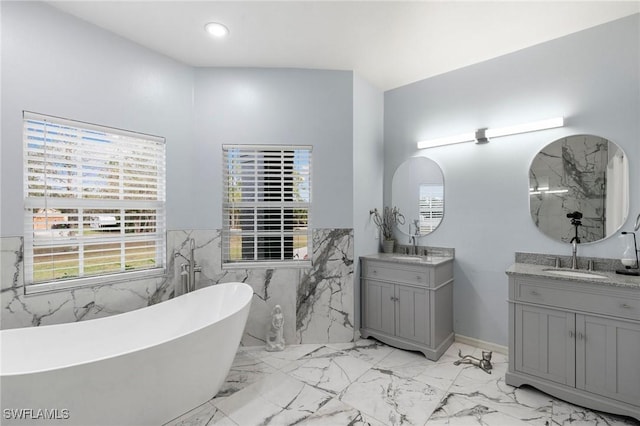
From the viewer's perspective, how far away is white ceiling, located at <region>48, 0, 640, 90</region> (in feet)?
6.68

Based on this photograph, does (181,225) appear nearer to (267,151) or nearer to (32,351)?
(267,151)

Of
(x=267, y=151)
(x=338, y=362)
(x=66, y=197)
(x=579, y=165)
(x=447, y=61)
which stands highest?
(x=447, y=61)

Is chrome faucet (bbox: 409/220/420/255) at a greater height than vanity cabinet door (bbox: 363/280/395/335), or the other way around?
chrome faucet (bbox: 409/220/420/255)

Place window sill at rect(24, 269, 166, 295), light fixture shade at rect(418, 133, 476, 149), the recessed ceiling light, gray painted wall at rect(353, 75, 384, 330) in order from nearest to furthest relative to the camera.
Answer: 1. window sill at rect(24, 269, 166, 295)
2. the recessed ceiling light
3. light fixture shade at rect(418, 133, 476, 149)
4. gray painted wall at rect(353, 75, 384, 330)

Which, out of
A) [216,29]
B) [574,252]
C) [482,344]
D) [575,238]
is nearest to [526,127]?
[575,238]

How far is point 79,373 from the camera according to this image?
134 centimetres

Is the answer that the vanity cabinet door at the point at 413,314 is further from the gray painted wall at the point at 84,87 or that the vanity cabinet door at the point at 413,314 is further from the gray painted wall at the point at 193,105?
the gray painted wall at the point at 84,87

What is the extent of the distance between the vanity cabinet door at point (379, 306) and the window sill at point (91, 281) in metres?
2.00

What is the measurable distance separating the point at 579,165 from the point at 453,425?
220cm

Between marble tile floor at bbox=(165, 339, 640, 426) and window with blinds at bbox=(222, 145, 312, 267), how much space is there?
95cm

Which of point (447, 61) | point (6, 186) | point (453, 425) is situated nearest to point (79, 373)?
point (6, 186)

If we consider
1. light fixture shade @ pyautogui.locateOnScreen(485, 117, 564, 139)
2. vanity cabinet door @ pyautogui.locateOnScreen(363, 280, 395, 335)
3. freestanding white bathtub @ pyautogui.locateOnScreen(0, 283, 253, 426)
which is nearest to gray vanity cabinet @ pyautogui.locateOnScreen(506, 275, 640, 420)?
vanity cabinet door @ pyautogui.locateOnScreen(363, 280, 395, 335)

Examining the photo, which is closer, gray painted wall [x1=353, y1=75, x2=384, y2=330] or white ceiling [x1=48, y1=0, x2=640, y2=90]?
white ceiling [x1=48, y1=0, x2=640, y2=90]

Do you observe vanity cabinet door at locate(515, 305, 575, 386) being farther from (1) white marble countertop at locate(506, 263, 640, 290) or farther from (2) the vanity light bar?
(2) the vanity light bar
